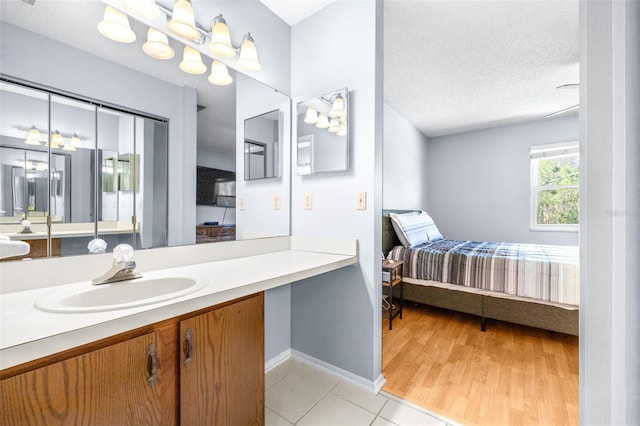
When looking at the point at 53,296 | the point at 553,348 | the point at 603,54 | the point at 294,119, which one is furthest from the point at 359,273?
the point at 553,348

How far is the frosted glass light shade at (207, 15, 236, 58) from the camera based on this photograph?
154 cm

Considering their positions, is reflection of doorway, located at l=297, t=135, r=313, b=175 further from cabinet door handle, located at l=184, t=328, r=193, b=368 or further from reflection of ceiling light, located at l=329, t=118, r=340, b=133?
cabinet door handle, located at l=184, t=328, r=193, b=368

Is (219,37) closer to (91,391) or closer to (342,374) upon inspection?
(91,391)

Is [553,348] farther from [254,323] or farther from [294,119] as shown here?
[294,119]

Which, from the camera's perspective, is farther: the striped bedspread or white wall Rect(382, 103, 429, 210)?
white wall Rect(382, 103, 429, 210)

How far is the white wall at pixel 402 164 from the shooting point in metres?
3.81

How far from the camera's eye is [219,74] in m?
1.68

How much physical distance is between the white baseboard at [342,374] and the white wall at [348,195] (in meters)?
0.03

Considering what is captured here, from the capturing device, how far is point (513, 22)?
215 centimetres

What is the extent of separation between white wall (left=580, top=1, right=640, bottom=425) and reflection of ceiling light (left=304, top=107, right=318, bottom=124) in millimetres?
1647

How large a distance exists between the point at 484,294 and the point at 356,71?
224cm

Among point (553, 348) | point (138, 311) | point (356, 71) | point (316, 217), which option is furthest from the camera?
point (553, 348)

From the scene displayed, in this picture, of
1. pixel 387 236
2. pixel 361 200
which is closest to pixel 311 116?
pixel 361 200

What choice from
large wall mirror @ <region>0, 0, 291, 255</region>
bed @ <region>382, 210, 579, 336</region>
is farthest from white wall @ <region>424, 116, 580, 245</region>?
large wall mirror @ <region>0, 0, 291, 255</region>
